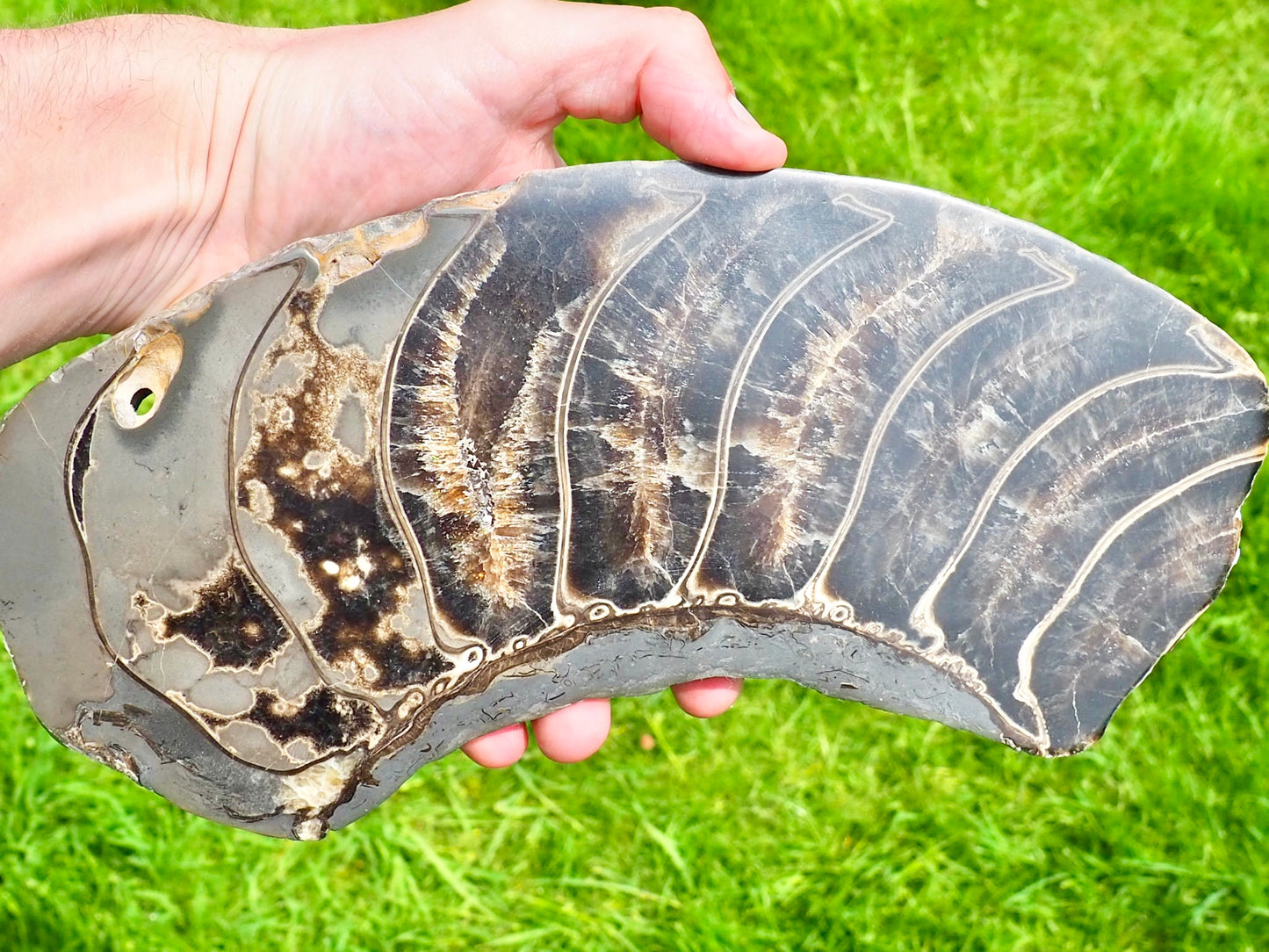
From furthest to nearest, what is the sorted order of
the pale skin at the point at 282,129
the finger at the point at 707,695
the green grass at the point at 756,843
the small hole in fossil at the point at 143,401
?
the green grass at the point at 756,843
the finger at the point at 707,695
the pale skin at the point at 282,129
the small hole in fossil at the point at 143,401

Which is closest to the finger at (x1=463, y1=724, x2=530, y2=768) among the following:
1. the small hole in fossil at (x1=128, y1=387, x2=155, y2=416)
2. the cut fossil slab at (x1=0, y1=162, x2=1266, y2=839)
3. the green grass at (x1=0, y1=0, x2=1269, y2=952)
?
the cut fossil slab at (x1=0, y1=162, x2=1266, y2=839)

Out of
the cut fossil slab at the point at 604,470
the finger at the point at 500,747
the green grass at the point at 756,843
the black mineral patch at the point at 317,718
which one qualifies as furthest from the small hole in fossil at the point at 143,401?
the green grass at the point at 756,843

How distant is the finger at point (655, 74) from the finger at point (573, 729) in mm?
886

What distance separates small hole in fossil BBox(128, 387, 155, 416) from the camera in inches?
55.1

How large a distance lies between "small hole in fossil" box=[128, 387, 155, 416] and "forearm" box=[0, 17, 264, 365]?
32 cm

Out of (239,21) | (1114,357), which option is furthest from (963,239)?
(239,21)

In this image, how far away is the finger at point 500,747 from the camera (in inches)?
66.8

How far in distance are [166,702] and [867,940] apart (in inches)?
51.1

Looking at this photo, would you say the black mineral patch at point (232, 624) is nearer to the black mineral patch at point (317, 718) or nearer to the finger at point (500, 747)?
the black mineral patch at point (317, 718)

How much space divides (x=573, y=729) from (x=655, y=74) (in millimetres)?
1039

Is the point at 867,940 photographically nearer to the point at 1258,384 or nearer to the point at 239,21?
the point at 1258,384

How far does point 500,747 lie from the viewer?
5.65 feet

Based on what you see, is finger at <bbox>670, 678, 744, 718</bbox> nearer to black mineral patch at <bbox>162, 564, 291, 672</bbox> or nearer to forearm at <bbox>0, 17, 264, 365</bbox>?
black mineral patch at <bbox>162, 564, 291, 672</bbox>

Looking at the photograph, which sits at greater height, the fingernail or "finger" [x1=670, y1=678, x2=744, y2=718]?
the fingernail
